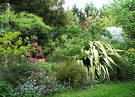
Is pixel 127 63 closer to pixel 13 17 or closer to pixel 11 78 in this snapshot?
pixel 11 78

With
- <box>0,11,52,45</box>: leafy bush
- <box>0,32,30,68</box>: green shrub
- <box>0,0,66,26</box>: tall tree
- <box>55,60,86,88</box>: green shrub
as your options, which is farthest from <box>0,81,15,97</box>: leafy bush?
<box>0,0,66,26</box>: tall tree

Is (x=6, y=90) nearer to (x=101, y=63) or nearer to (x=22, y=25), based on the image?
(x=101, y=63)

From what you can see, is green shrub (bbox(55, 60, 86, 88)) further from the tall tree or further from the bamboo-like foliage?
the tall tree

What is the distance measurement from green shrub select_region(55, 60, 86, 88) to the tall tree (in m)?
5.66

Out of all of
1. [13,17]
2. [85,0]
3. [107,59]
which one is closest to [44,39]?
[13,17]

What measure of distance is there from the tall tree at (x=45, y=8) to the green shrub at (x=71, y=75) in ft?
18.6

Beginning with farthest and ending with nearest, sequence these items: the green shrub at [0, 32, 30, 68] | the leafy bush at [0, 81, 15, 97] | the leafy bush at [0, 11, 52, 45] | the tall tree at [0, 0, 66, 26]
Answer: the tall tree at [0, 0, 66, 26] → the leafy bush at [0, 11, 52, 45] → the green shrub at [0, 32, 30, 68] → the leafy bush at [0, 81, 15, 97]

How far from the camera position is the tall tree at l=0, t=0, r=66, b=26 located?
809 centimetres

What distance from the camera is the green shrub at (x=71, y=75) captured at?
3.55m

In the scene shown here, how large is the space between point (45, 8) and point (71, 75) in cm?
618

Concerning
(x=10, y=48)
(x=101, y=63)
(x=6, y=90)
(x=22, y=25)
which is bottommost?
(x=6, y=90)

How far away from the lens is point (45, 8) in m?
8.60

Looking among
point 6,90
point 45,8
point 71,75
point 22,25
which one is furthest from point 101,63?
point 45,8

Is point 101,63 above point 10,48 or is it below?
below
